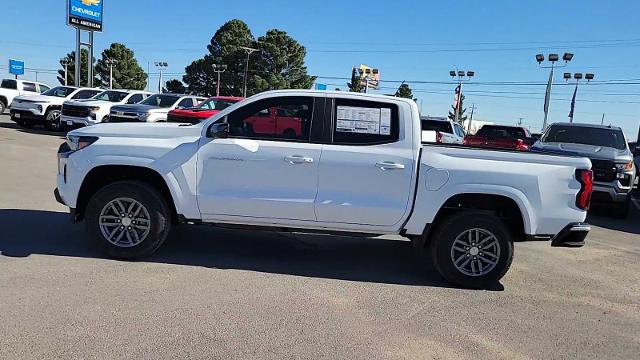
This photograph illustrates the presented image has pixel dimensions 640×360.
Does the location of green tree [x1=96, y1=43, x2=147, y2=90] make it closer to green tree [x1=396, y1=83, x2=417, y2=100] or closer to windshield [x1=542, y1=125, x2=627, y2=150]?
green tree [x1=396, y1=83, x2=417, y2=100]

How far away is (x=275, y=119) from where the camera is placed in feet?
18.6

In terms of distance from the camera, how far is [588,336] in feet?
14.7

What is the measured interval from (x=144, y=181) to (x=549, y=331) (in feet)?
13.6

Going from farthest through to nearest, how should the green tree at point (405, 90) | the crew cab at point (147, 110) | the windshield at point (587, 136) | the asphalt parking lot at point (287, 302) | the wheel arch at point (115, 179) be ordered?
the green tree at point (405, 90) < the crew cab at point (147, 110) < the windshield at point (587, 136) < the wheel arch at point (115, 179) < the asphalt parking lot at point (287, 302)

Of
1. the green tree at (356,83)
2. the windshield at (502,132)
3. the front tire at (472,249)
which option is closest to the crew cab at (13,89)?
the windshield at (502,132)

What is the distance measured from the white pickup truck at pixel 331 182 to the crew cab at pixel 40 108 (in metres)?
17.4

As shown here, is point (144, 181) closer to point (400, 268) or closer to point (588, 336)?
point (400, 268)

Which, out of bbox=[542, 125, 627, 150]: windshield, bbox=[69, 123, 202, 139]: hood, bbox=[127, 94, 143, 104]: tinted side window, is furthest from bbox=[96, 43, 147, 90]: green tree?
bbox=[69, 123, 202, 139]: hood

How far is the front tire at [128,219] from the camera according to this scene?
5.52 metres

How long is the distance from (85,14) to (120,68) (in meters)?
54.0

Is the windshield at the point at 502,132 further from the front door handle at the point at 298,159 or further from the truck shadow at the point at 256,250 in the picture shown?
the front door handle at the point at 298,159

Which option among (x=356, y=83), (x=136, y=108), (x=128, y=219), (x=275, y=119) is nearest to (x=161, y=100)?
(x=136, y=108)

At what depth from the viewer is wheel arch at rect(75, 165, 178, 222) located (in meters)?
5.60

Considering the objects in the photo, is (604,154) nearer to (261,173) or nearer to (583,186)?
(583,186)
